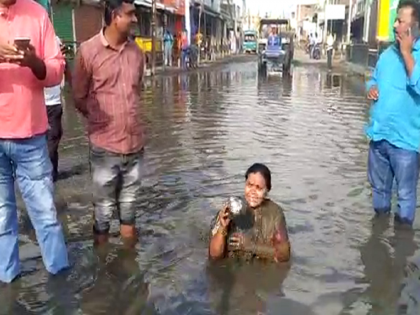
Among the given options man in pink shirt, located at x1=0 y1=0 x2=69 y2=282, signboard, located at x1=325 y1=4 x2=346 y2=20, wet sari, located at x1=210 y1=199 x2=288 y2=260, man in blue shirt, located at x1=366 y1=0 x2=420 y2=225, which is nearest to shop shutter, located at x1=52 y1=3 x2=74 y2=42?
man in blue shirt, located at x1=366 y1=0 x2=420 y2=225

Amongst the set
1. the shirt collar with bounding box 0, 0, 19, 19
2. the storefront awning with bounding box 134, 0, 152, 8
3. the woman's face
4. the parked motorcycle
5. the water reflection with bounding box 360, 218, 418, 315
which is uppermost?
the storefront awning with bounding box 134, 0, 152, 8

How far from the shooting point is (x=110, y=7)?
14.8 ft

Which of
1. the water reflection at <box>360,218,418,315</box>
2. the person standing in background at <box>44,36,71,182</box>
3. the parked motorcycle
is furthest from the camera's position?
the parked motorcycle

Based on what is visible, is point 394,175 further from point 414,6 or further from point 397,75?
point 414,6

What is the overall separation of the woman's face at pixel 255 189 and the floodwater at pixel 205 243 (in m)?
0.48

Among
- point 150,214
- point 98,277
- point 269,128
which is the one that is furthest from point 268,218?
point 269,128

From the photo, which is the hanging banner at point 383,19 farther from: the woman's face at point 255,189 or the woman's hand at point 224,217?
the woman's hand at point 224,217

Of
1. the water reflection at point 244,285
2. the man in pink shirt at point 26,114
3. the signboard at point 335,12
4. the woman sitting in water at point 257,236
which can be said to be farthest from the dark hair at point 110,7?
the signboard at point 335,12

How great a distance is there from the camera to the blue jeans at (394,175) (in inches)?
203

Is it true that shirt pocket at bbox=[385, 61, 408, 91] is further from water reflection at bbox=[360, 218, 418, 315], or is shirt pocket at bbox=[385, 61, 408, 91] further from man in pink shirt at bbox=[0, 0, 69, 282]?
man in pink shirt at bbox=[0, 0, 69, 282]

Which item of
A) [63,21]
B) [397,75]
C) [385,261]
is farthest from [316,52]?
[385,261]

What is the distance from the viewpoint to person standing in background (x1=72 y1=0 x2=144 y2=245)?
4562 millimetres

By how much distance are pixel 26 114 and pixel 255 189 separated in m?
1.64

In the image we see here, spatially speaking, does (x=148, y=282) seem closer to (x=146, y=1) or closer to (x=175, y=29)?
(x=146, y=1)
